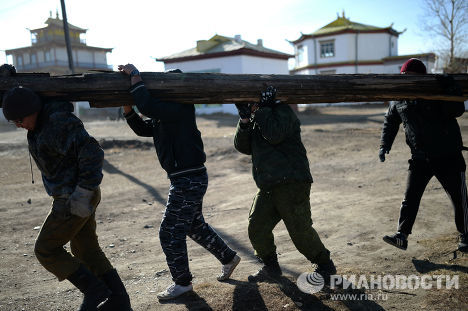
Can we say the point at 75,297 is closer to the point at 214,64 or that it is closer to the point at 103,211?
the point at 103,211

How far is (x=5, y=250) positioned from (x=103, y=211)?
1.90 meters

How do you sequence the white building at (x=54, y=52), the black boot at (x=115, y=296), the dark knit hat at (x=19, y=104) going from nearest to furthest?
the dark knit hat at (x=19, y=104) → the black boot at (x=115, y=296) → the white building at (x=54, y=52)

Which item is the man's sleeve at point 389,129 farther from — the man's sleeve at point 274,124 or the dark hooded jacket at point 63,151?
the dark hooded jacket at point 63,151

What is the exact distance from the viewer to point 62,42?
156 feet

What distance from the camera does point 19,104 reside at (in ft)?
8.96

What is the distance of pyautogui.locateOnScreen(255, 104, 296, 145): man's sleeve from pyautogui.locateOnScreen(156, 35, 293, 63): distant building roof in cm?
2297

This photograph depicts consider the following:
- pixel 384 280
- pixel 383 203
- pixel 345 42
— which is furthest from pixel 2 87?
pixel 345 42

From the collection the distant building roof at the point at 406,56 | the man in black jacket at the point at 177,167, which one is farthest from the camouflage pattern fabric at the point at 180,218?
the distant building roof at the point at 406,56

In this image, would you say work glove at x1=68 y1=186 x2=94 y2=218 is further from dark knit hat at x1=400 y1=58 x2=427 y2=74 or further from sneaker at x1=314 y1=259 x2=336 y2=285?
dark knit hat at x1=400 y1=58 x2=427 y2=74

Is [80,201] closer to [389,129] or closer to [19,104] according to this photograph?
[19,104]

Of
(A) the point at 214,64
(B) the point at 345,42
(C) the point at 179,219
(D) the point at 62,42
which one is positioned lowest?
(C) the point at 179,219

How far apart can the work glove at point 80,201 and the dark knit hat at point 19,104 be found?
2.14 feet

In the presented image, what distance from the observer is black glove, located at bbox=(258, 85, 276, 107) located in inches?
131

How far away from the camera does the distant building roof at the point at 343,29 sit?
3543 centimetres
